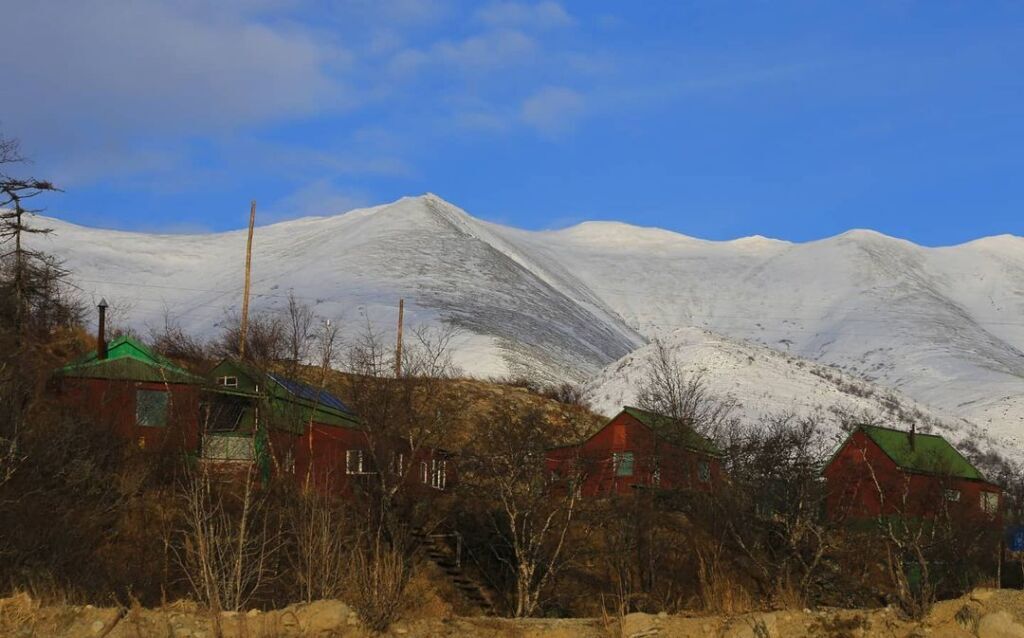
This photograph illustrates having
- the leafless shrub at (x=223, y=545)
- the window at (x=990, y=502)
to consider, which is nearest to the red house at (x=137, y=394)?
the leafless shrub at (x=223, y=545)

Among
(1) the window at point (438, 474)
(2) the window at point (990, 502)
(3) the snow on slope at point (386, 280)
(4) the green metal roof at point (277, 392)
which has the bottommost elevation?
(2) the window at point (990, 502)

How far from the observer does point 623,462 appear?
47.5 m

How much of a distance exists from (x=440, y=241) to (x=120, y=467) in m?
107

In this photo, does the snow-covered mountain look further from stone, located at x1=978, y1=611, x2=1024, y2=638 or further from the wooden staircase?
stone, located at x1=978, y1=611, x2=1024, y2=638

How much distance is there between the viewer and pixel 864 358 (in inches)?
5866

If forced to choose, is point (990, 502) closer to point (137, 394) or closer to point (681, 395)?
point (681, 395)

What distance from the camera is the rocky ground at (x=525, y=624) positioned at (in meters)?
13.9

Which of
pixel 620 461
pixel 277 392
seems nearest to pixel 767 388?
pixel 620 461

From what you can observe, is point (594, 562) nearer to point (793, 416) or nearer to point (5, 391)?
point (5, 391)

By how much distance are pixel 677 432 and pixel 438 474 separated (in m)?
9.11

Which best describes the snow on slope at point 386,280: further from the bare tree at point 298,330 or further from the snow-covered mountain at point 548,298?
the bare tree at point 298,330

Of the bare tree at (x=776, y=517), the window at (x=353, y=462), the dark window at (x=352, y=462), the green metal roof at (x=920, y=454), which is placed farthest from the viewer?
the green metal roof at (x=920, y=454)

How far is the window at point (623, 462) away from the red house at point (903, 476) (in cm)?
755

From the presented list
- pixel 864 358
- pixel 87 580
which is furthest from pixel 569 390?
→ pixel 864 358
